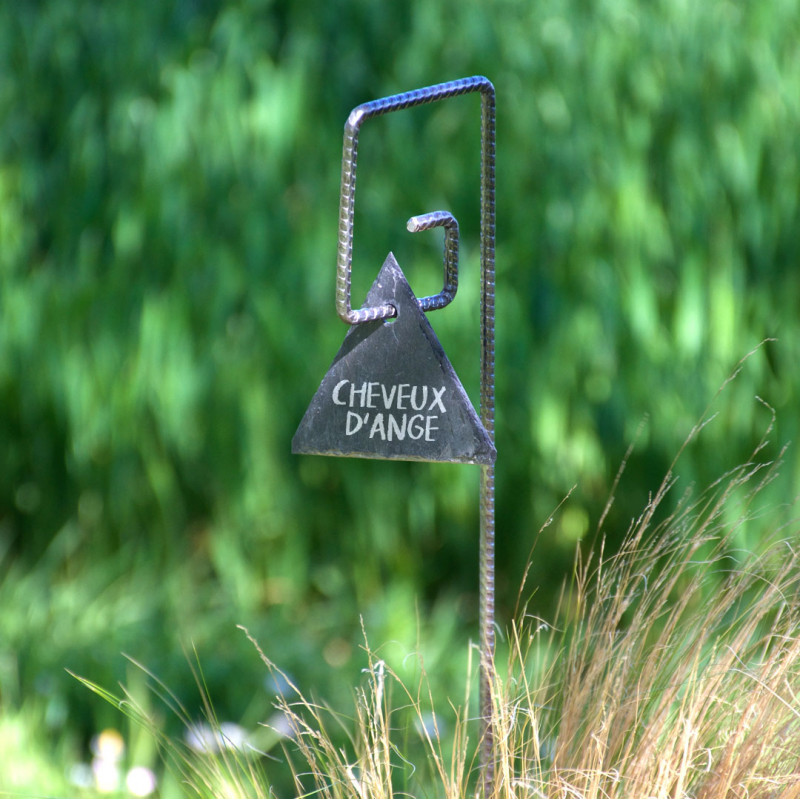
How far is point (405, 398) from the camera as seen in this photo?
106 centimetres

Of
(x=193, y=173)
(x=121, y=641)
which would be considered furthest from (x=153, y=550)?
(x=193, y=173)

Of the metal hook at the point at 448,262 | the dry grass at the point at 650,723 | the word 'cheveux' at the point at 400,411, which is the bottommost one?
the dry grass at the point at 650,723

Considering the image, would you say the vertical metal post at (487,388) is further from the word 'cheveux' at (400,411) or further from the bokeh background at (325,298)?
the bokeh background at (325,298)

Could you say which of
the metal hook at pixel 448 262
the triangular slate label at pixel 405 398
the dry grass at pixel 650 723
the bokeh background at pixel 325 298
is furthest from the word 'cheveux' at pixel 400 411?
the bokeh background at pixel 325 298

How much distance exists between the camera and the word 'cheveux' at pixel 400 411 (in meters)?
1.06

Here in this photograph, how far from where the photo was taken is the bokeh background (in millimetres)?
2092

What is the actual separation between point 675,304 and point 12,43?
1.67m

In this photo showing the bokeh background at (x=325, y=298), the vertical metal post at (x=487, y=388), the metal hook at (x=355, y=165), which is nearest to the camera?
the metal hook at (x=355, y=165)

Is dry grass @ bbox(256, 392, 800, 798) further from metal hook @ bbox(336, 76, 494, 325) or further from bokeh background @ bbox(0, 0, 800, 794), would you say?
bokeh background @ bbox(0, 0, 800, 794)

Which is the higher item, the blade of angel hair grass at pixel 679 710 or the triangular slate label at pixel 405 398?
the triangular slate label at pixel 405 398

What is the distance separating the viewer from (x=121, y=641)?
2186mm

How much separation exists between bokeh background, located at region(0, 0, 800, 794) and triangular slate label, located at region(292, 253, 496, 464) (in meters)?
1.05

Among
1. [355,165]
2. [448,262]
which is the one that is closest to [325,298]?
[448,262]

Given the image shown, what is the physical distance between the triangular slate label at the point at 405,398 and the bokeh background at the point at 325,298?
105 centimetres
